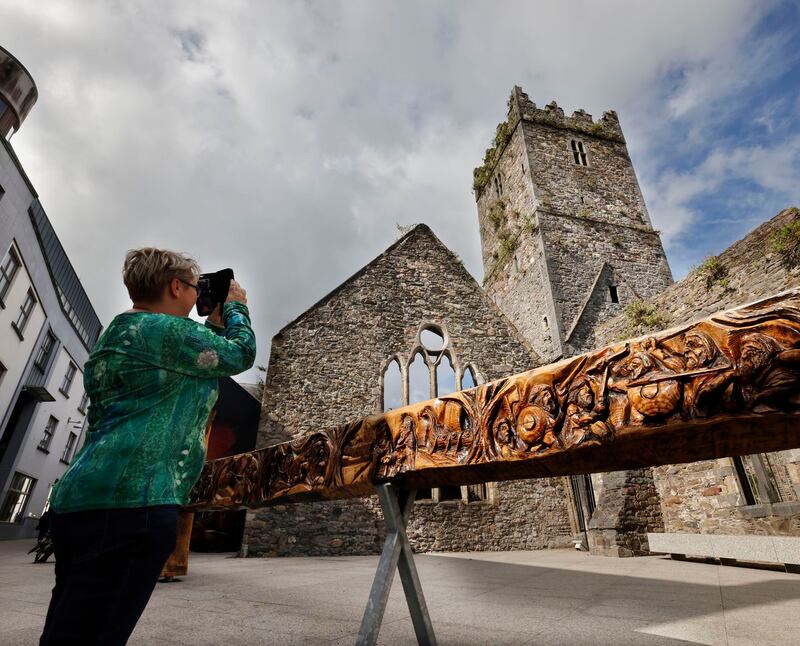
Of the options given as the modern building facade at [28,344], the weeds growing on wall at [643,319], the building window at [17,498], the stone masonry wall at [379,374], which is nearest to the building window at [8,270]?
the modern building facade at [28,344]

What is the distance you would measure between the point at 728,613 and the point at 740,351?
9.23 feet

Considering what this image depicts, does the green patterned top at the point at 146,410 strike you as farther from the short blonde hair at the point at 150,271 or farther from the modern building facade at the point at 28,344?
the modern building facade at the point at 28,344

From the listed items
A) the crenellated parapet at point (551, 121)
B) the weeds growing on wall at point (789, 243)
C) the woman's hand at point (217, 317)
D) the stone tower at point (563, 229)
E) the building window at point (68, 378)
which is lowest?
the woman's hand at point (217, 317)

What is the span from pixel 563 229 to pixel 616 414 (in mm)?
17914

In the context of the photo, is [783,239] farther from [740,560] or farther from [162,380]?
[162,380]

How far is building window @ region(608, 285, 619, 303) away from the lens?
16.2 m

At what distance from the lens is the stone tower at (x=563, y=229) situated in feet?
52.7

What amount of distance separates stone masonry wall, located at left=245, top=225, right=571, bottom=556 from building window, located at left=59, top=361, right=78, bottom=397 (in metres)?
15.5

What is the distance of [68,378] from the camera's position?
19469mm

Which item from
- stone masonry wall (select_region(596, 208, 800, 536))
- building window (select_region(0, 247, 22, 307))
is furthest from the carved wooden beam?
building window (select_region(0, 247, 22, 307))

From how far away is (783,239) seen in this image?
7.69 metres

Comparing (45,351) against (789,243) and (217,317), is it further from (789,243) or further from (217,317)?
(789,243)

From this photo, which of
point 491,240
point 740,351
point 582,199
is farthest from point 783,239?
point 491,240

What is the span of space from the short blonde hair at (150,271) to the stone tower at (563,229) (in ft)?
46.8
